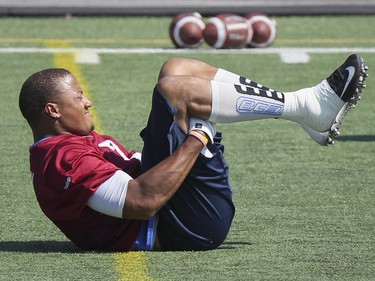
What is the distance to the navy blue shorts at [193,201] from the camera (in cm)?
505

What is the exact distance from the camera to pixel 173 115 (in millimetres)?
4969

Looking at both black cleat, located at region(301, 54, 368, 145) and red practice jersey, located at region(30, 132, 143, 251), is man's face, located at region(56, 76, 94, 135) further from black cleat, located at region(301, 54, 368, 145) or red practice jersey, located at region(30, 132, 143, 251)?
black cleat, located at region(301, 54, 368, 145)

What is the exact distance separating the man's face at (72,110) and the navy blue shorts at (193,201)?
0.91 feet

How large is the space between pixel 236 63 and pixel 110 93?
1579 mm

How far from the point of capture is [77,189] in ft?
Answer: 16.0

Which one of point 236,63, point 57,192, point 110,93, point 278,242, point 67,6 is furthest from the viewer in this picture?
point 67,6

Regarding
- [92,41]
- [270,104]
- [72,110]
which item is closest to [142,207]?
[72,110]

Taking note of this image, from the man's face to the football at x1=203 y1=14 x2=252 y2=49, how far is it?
603cm

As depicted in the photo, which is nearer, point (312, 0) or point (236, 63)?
point (236, 63)

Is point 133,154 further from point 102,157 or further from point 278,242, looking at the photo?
point 278,242

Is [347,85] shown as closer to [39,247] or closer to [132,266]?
[132,266]

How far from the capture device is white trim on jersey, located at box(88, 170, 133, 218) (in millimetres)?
4879

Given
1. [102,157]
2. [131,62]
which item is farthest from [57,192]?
[131,62]

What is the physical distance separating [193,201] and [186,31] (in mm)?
6107
